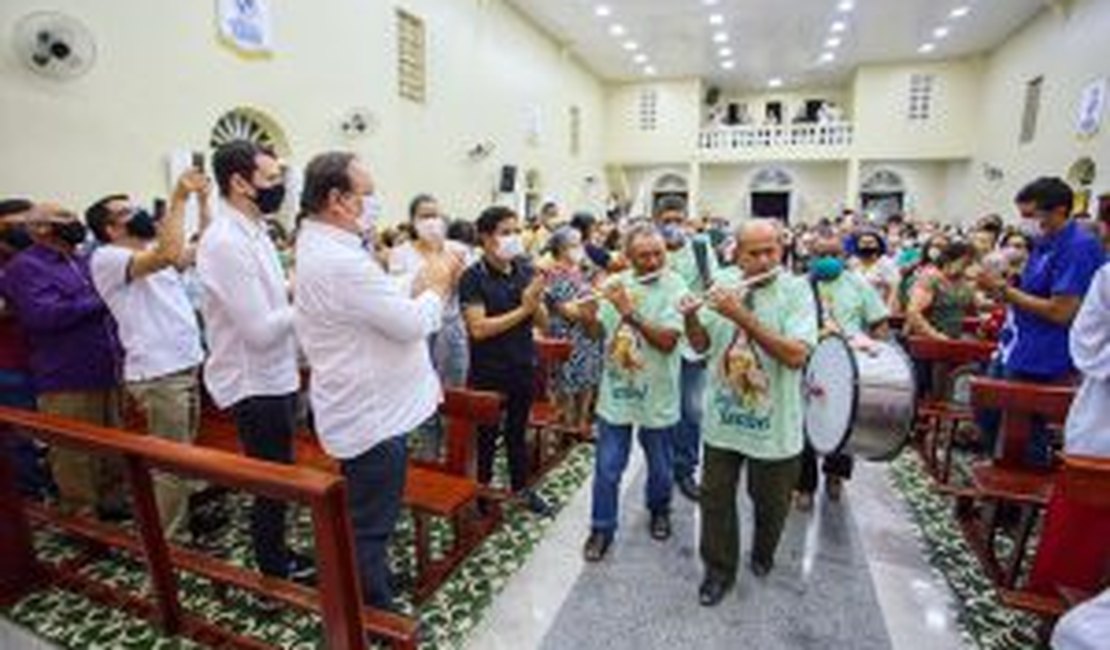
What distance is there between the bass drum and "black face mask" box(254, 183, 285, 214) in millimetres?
2010

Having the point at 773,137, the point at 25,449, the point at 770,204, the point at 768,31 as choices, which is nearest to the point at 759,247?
the point at 25,449

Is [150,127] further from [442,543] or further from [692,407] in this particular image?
[692,407]

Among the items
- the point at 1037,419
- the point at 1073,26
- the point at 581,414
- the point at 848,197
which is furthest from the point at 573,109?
the point at 1037,419

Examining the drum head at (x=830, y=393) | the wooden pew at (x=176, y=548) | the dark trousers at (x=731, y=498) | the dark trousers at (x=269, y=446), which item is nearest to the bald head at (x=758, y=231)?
the drum head at (x=830, y=393)

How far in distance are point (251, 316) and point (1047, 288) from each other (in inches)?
128

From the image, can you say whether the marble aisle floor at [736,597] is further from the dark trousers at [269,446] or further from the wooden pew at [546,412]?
the dark trousers at [269,446]

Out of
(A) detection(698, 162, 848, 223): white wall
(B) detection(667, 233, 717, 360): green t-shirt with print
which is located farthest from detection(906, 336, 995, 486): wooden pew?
(A) detection(698, 162, 848, 223): white wall

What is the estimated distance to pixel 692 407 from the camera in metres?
3.39

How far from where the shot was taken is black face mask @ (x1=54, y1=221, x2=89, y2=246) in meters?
2.55

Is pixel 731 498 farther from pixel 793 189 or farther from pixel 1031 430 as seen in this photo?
pixel 793 189

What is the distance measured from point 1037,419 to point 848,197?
1423 cm

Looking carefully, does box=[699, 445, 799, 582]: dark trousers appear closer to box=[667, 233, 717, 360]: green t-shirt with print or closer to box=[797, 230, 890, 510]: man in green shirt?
box=[797, 230, 890, 510]: man in green shirt

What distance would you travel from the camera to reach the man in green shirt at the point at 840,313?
3135 millimetres

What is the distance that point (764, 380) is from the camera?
2191mm
